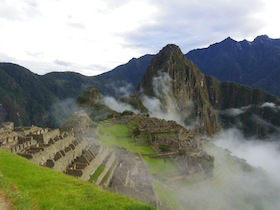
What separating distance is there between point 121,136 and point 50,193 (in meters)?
59.0

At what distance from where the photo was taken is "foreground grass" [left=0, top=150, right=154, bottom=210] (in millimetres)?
14156

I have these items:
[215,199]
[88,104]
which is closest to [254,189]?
[215,199]

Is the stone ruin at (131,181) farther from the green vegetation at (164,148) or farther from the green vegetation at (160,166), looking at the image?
the green vegetation at (164,148)

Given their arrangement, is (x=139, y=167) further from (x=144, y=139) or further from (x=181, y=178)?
(x=144, y=139)

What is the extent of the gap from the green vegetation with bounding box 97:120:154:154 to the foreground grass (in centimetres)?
3985

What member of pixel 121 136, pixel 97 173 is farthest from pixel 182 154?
pixel 97 173

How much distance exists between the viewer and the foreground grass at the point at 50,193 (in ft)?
46.4

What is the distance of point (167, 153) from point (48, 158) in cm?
3391

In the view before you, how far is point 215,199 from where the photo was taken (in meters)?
54.2

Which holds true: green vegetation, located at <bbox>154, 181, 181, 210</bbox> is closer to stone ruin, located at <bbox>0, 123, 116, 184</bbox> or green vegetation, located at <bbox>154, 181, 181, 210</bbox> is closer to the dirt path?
stone ruin, located at <bbox>0, 123, 116, 184</bbox>

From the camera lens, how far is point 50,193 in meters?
15.8

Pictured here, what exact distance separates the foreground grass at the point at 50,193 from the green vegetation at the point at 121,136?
39851 mm

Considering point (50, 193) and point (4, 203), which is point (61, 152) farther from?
point (4, 203)

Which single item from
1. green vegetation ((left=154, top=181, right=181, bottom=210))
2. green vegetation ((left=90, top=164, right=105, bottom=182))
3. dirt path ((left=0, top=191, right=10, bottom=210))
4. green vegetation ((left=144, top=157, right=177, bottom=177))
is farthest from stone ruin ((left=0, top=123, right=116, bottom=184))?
dirt path ((left=0, top=191, right=10, bottom=210))
